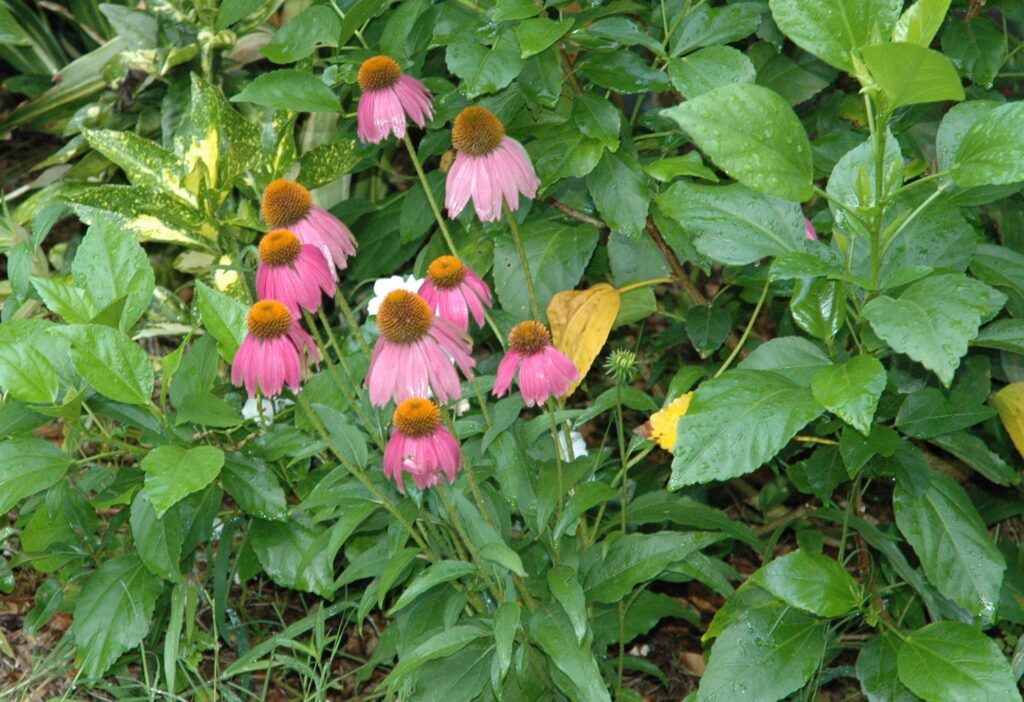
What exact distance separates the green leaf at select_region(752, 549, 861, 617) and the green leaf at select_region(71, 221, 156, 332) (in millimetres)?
1006

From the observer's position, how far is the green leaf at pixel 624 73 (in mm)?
1733

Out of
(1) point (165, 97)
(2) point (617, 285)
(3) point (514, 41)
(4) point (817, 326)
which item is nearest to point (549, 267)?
(2) point (617, 285)

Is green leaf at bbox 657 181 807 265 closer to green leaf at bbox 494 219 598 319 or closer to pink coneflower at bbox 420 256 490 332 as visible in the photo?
pink coneflower at bbox 420 256 490 332

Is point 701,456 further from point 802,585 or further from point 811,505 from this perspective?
point 811,505

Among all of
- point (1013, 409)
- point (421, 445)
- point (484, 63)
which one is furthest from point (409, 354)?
point (1013, 409)

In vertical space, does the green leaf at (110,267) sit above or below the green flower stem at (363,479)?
above

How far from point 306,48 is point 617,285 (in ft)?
2.08

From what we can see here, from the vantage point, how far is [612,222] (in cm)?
179

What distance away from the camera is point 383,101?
164 centimetres

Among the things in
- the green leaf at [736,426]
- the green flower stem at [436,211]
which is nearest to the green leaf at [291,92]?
the green flower stem at [436,211]

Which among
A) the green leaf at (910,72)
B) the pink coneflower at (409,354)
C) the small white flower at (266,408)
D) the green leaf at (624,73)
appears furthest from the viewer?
the small white flower at (266,408)

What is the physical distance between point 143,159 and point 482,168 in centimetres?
97

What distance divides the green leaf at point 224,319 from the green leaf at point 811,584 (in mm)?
776

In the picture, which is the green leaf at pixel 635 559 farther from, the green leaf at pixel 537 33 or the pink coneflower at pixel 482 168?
the green leaf at pixel 537 33
